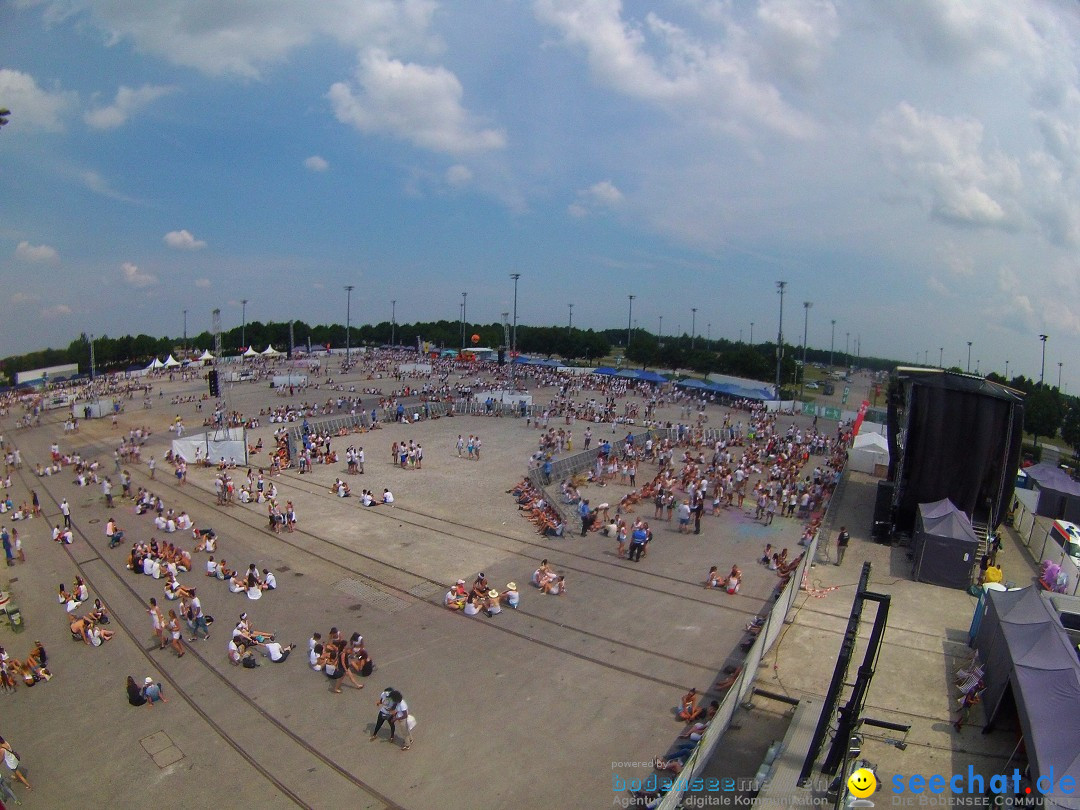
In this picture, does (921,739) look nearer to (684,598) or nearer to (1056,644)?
(1056,644)

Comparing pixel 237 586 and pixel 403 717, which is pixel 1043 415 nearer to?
pixel 403 717

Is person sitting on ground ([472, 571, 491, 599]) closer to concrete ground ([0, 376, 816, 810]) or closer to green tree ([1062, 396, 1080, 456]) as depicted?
concrete ground ([0, 376, 816, 810])

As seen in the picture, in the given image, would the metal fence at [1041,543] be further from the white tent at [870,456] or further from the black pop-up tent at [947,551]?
the white tent at [870,456]

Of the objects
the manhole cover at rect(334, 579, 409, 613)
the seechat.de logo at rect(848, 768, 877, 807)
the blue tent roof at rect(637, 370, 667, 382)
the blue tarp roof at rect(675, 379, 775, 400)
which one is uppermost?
the blue tent roof at rect(637, 370, 667, 382)

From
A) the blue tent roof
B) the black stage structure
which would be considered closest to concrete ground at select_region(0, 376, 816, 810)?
the black stage structure

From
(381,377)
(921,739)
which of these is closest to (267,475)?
(921,739)

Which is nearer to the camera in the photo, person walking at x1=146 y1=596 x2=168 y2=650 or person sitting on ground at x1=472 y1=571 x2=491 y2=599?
person walking at x1=146 y1=596 x2=168 y2=650

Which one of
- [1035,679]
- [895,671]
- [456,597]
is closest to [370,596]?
[456,597]
